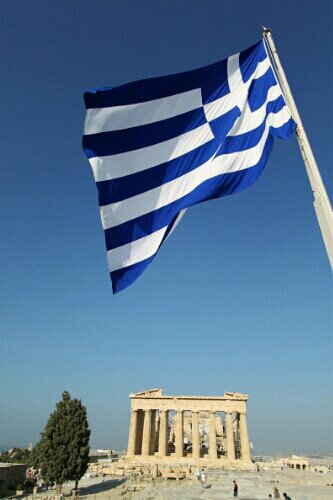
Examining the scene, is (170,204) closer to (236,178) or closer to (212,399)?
(236,178)

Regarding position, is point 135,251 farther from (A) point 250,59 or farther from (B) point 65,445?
(B) point 65,445

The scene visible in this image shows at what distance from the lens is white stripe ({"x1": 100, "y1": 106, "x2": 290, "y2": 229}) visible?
23.2 feet

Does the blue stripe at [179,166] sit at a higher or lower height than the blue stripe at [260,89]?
lower

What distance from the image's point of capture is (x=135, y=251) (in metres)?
6.85

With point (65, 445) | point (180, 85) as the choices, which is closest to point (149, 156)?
point (180, 85)

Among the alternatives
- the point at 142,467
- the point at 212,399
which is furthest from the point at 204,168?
the point at 212,399

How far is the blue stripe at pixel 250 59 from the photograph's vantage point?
7.52m

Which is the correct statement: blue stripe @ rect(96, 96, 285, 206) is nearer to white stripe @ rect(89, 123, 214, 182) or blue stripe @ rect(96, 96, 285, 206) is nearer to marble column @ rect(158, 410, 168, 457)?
white stripe @ rect(89, 123, 214, 182)

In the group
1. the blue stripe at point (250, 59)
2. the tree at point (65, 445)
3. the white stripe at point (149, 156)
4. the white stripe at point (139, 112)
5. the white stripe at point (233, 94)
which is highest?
the blue stripe at point (250, 59)

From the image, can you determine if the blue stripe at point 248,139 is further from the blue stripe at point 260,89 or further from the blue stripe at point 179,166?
the blue stripe at point 260,89

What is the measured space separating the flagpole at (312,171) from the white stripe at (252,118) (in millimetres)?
723

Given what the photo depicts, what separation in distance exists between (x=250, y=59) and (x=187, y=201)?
3.22 m

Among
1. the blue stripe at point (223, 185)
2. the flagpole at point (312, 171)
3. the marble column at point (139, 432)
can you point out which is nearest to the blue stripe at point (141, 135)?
the blue stripe at point (223, 185)

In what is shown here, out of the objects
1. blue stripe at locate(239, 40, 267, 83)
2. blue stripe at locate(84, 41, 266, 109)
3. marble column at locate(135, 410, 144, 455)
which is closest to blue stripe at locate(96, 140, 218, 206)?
blue stripe at locate(84, 41, 266, 109)
